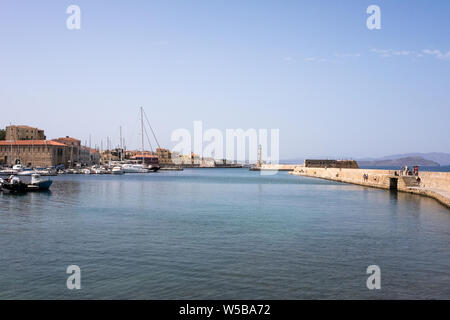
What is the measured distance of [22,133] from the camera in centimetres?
12456

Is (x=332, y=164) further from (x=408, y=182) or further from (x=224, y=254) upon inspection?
(x=224, y=254)

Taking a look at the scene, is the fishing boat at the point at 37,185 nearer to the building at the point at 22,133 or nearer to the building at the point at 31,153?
the building at the point at 31,153

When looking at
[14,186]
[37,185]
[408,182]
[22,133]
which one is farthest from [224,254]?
[22,133]

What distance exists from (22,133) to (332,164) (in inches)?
3593

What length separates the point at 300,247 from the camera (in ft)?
53.7

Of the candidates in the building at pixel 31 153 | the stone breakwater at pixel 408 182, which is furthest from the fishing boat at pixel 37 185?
the building at pixel 31 153

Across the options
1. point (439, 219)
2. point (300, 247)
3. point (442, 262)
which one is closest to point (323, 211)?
point (439, 219)

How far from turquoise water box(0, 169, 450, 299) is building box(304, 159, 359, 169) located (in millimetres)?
87028

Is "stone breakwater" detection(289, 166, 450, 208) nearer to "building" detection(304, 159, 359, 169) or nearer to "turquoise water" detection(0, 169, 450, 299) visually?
"turquoise water" detection(0, 169, 450, 299)

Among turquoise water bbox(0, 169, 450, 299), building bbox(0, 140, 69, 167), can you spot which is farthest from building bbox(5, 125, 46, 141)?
turquoise water bbox(0, 169, 450, 299)
